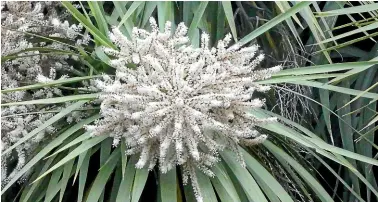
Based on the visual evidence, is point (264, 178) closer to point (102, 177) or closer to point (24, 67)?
point (102, 177)

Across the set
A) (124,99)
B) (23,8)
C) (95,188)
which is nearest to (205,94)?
(124,99)

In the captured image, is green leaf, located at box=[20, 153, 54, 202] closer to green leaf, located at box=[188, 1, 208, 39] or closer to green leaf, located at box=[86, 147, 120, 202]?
green leaf, located at box=[86, 147, 120, 202]

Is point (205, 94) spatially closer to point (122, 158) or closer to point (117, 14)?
point (122, 158)

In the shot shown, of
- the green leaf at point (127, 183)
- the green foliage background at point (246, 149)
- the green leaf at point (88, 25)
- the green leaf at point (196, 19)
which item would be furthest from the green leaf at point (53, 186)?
the green leaf at point (196, 19)

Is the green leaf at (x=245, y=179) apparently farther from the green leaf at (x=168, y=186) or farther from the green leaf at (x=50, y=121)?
the green leaf at (x=50, y=121)

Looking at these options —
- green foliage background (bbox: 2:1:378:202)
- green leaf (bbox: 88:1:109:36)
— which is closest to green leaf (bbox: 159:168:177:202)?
green foliage background (bbox: 2:1:378:202)

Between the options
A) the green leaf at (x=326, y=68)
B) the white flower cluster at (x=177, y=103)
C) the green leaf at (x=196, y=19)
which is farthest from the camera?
the green leaf at (x=196, y=19)

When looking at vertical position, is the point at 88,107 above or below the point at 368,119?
above

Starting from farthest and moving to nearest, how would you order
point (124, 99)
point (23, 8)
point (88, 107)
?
point (23, 8), point (88, 107), point (124, 99)
